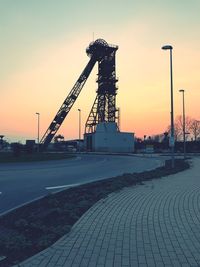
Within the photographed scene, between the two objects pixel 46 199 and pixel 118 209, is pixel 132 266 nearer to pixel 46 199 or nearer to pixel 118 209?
pixel 118 209

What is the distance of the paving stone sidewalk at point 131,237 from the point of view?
214 inches

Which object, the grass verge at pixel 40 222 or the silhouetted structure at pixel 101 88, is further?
the silhouetted structure at pixel 101 88

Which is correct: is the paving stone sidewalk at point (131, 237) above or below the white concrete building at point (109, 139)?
below

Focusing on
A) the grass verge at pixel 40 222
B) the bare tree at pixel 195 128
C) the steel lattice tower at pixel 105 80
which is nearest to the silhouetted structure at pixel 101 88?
the steel lattice tower at pixel 105 80

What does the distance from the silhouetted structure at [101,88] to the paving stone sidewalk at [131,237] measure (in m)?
64.6

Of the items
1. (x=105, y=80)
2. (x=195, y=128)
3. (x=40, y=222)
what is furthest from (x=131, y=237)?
(x=195, y=128)

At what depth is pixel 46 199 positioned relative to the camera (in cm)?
1141

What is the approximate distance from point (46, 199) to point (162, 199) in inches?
126

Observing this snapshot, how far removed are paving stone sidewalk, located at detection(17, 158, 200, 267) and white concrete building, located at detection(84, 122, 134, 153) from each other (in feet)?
230

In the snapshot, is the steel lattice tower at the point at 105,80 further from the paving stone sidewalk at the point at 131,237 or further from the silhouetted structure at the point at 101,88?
the paving stone sidewalk at the point at 131,237

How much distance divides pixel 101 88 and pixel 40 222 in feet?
231

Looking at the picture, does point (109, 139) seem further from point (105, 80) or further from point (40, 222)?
point (40, 222)

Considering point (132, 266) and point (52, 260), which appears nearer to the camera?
point (132, 266)

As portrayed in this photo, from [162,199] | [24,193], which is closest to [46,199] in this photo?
[24,193]
